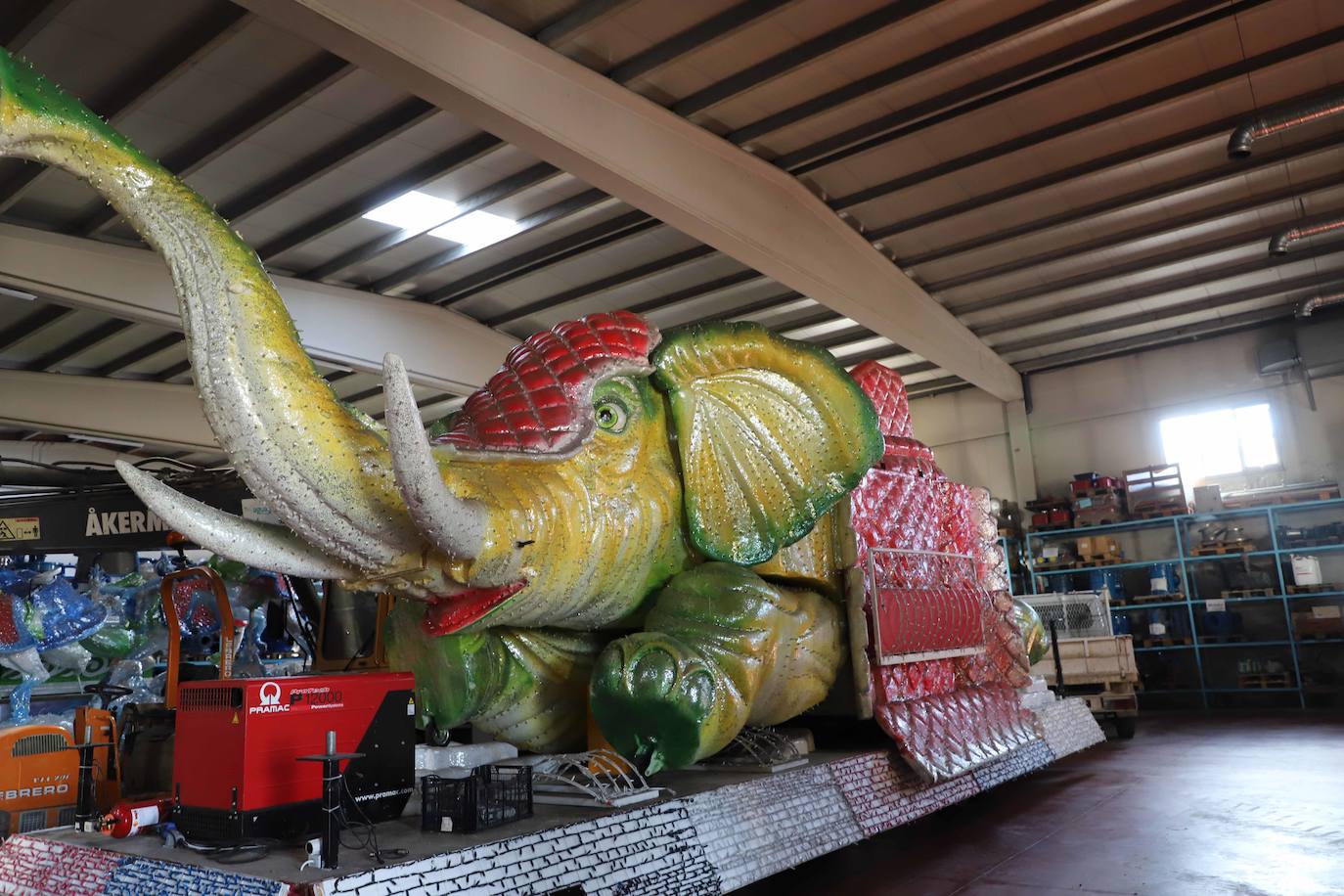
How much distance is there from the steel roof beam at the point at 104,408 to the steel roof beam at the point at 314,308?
9.56ft

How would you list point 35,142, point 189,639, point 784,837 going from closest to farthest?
point 35,142 < point 784,837 < point 189,639

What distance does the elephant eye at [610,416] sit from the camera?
143 inches

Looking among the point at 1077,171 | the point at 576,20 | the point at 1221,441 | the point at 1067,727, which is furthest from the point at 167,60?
the point at 1221,441

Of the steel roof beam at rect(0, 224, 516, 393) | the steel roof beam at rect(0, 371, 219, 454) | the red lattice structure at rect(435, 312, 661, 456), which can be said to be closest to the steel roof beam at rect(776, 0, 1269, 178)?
the steel roof beam at rect(0, 224, 516, 393)

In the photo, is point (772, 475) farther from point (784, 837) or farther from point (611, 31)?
point (611, 31)

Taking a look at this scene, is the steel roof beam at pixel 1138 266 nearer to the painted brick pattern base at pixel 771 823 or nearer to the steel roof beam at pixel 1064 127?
the steel roof beam at pixel 1064 127

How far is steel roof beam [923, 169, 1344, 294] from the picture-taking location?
35.6 ft

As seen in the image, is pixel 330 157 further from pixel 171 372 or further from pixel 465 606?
pixel 171 372

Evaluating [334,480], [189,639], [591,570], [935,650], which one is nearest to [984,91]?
[935,650]

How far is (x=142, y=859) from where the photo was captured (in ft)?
8.69

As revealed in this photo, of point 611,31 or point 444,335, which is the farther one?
point 444,335

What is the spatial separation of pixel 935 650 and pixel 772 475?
158 cm

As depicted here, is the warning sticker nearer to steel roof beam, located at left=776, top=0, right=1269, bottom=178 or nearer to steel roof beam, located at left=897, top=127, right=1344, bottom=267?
steel roof beam, located at left=776, top=0, right=1269, bottom=178

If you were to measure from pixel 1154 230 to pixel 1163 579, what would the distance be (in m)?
5.34
